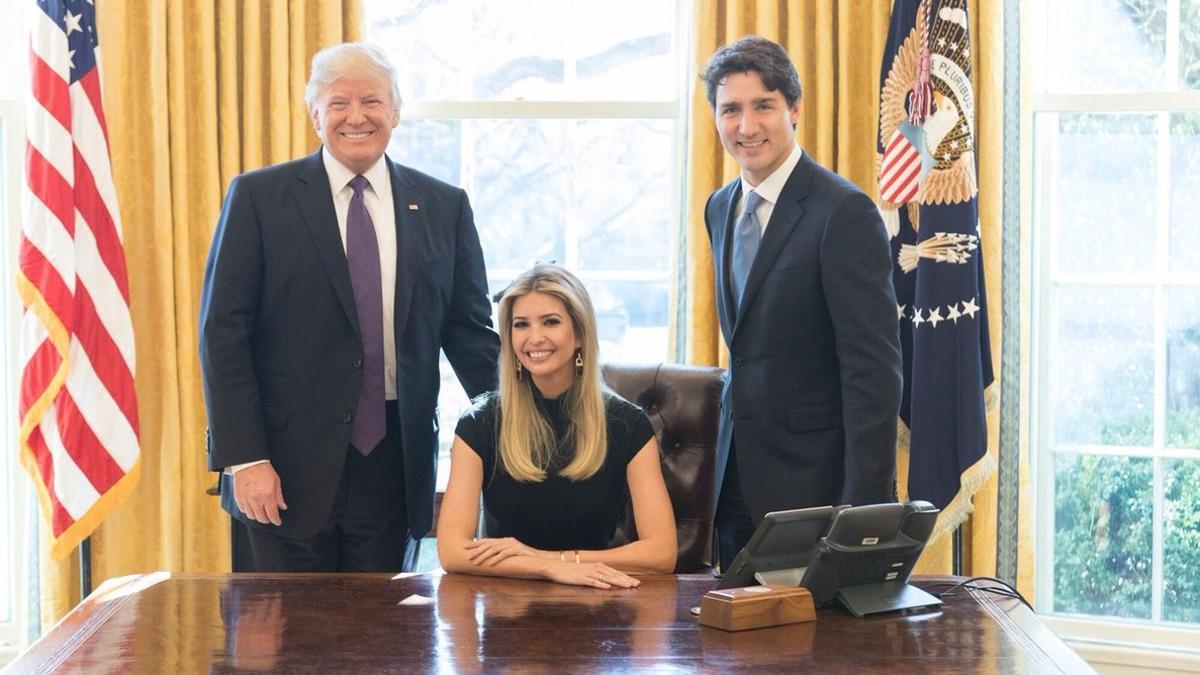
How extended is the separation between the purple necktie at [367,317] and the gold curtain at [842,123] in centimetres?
111

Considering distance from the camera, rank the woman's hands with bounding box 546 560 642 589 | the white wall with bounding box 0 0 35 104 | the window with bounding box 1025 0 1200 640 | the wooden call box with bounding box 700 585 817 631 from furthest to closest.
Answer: the white wall with bounding box 0 0 35 104 < the window with bounding box 1025 0 1200 640 < the woman's hands with bounding box 546 560 642 589 < the wooden call box with bounding box 700 585 817 631

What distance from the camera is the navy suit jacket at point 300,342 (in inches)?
100

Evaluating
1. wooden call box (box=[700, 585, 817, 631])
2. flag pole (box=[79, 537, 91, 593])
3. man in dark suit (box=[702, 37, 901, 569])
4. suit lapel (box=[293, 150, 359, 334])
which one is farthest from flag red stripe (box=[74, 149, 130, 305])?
wooden call box (box=[700, 585, 817, 631])

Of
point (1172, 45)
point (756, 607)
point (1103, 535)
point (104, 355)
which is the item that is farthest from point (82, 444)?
point (1172, 45)

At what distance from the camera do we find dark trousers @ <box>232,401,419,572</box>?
2605mm

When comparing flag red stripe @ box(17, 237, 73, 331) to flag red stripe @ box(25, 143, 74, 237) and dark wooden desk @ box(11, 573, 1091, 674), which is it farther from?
dark wooden desk @ box(11, 573, 1091, 674)

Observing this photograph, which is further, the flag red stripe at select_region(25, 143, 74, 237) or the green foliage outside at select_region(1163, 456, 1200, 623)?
the green foliage outside at select_region(1163, 456, 1200, 623)

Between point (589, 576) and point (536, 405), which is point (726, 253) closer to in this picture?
point (536, 405)

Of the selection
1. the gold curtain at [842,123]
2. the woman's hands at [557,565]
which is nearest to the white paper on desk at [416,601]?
the woman's hands at [557,565]

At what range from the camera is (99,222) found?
337 centimetres

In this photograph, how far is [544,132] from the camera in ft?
12.6

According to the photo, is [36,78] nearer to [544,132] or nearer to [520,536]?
[544,132]

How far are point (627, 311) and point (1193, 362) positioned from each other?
1.64 metres

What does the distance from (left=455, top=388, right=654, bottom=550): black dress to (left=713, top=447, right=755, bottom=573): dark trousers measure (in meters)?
0.21
